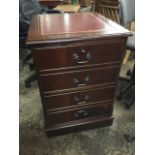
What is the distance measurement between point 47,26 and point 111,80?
1.83ft

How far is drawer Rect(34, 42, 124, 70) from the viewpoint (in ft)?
3.15

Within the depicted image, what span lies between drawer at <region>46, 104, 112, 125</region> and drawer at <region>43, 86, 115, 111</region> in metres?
0.06

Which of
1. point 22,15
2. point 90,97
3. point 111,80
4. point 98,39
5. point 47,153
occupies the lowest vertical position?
point 47,153

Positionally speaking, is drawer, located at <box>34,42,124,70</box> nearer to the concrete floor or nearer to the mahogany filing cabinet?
the mahogany filing cabinet

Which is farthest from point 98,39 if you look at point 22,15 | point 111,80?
point 22,15

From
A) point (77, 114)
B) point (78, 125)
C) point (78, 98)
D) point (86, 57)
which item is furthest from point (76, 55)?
point (78, 125)

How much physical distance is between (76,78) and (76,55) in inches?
6.6

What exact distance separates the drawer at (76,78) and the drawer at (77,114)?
23 centimetres

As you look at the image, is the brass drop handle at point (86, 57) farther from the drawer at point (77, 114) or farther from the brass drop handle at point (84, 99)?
the drawer at point (77, 114)

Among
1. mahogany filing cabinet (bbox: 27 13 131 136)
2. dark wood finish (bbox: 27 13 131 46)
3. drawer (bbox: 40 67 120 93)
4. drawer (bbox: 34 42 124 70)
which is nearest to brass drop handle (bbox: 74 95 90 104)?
mahogany filing cabinet (bbox: 27 13 131 136)
